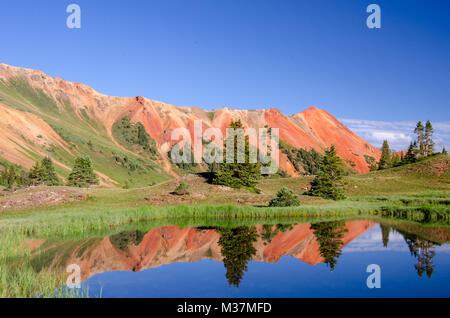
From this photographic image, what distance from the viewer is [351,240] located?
26609mm

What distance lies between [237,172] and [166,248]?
3264cm

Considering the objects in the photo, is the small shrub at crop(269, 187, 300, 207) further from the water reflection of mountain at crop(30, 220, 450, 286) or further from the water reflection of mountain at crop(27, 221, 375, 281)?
the water reflection of mountain at crop(27, 221, 375, 281)

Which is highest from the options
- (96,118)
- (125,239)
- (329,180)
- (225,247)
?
(96,118)

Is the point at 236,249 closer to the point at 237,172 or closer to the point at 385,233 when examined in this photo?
the point at 385,233

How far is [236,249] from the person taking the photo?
23.4 metres

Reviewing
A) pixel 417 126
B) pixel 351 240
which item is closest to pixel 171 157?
pixel 417 126

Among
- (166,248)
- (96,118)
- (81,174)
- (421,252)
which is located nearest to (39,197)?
(81,174)

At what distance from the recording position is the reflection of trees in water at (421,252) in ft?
60.9

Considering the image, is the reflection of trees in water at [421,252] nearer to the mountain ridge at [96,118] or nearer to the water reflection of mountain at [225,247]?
the water reflection of mountain at [225,247]

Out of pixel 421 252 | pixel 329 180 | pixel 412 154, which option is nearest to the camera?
pixel 421 252

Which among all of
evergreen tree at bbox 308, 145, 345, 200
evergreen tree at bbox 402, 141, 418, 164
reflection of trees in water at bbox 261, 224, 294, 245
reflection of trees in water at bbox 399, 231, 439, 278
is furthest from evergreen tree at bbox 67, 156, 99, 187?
evergreen tree at bbox 402, 141, 418, 164

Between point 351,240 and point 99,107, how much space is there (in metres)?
175

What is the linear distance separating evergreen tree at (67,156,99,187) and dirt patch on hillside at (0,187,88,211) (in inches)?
606
